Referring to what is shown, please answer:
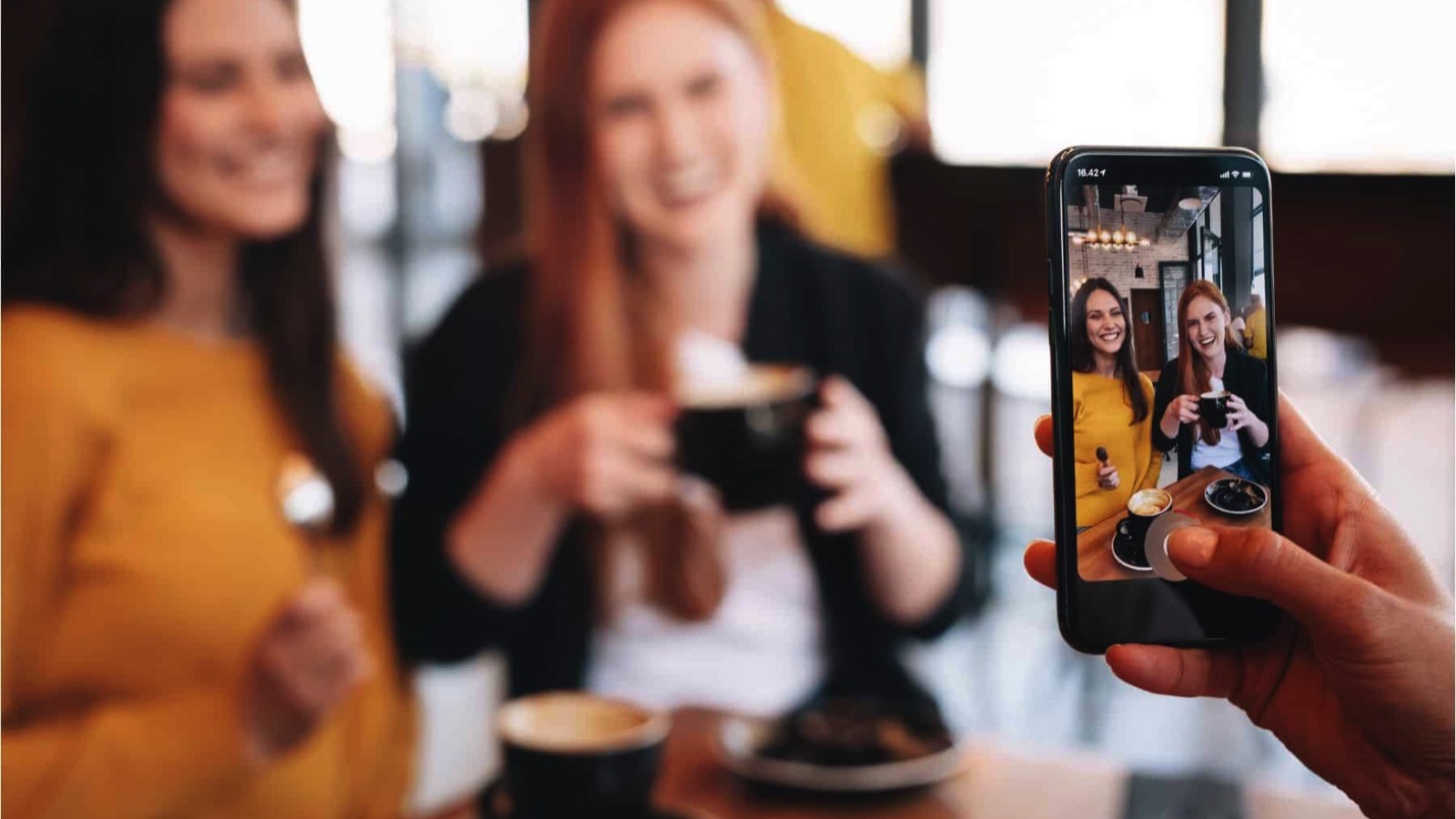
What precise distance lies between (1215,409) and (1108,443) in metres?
0.06

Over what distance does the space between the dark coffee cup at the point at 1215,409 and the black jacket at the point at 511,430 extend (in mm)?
810

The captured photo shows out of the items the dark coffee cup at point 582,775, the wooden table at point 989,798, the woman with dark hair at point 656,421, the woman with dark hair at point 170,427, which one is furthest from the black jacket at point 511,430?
the dark coffee cup at point 582,775

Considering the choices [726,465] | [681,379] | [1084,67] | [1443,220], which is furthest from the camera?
[1084,67]

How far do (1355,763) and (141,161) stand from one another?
107 centimetres

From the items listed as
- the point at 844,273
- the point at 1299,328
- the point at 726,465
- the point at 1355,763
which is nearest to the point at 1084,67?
the point at 1299,328

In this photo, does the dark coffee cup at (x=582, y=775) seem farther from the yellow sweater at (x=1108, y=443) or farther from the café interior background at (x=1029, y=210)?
the café interior background at (x=1029, y=210)

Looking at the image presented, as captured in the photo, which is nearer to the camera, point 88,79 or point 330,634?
point 88,79

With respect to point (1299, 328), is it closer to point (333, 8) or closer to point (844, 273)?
point (844, 273)

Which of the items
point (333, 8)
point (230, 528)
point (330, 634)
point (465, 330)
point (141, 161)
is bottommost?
point (330, 634)

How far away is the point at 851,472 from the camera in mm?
1444

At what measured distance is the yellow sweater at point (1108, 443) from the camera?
0.66 metres

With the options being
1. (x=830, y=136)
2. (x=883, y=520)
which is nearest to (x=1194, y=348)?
(x=883, y=520)

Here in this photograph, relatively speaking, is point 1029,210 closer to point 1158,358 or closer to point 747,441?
point 747,441

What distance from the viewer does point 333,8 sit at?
1.43 metres
